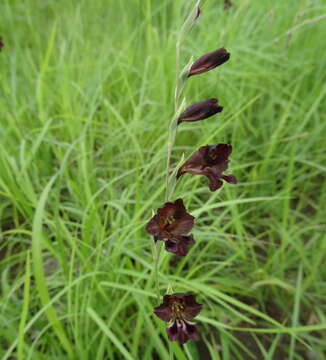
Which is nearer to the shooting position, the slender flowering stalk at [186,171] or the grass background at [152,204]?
the slender flowering stalk at [186,171]

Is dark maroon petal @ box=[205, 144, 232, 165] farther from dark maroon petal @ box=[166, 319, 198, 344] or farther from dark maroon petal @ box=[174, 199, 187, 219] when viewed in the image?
dark maroon petal @ box=[166, 319, 198, 344]

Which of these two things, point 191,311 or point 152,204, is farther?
point 152,204

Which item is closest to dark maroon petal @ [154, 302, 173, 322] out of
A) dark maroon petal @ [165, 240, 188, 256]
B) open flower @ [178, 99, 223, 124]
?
dark maroon petal @ [165, 240, 188, 256]

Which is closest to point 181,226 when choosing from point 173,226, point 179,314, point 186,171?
point 173,226

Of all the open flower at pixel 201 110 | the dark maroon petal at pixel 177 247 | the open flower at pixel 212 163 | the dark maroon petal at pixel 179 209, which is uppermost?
the open flower at pixel 201 110

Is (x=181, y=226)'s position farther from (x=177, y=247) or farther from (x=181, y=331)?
(x=181, y=331)

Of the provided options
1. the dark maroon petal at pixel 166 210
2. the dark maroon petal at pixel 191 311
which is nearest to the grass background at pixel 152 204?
the dark maroon petal at pixel 191 311

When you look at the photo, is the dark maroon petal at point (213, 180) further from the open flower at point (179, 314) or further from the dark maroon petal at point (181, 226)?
the open flower at point (179, 314)
